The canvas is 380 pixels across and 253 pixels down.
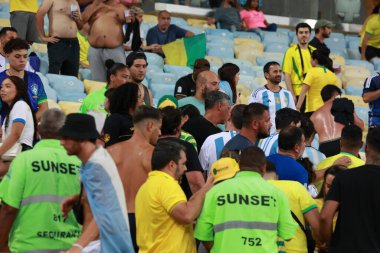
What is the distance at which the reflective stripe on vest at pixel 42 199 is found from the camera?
8.34 metres

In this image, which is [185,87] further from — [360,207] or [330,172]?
[360,207]

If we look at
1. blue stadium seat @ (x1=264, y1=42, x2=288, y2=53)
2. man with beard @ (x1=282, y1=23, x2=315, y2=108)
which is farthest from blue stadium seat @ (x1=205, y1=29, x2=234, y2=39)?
man with beard @ (x1=282, y1=23, x2=315, y2=108)

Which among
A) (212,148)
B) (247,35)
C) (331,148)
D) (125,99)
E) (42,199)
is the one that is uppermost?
(125,99)

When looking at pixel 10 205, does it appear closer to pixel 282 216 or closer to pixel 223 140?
pixel 282 216

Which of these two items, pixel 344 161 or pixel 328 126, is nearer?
pixel 344 161

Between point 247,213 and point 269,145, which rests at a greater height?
point 247,213

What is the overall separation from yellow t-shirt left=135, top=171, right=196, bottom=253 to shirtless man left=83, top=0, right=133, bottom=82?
6.32m

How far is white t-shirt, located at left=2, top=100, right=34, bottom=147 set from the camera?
1076cm

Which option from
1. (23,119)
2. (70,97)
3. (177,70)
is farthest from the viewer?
(177,70)

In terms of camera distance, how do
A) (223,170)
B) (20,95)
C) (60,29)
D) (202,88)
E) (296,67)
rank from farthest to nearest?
(296,67) → (60,29) → (202,88) → (20,95) → (223,170)

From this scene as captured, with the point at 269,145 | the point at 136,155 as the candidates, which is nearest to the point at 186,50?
the point at 269,145

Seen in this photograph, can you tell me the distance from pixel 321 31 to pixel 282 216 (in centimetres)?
975

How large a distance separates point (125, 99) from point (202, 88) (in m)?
2.59

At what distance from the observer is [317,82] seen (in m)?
15.7
